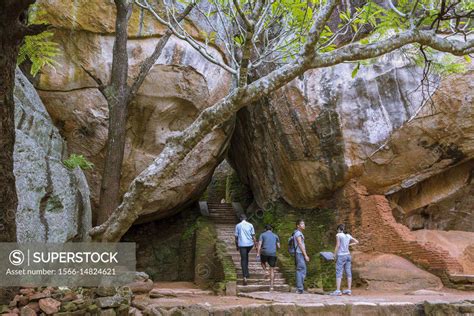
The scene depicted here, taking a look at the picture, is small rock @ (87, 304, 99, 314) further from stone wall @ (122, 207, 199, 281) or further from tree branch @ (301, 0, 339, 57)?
stone wall @ (122, 207, 199, 281)

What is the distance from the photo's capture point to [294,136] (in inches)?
523

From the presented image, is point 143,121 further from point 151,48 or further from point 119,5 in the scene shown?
point 119,5

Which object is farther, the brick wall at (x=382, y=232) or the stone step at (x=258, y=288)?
the brick wall at (x=382, y=232)

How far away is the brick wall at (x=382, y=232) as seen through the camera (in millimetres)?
11141

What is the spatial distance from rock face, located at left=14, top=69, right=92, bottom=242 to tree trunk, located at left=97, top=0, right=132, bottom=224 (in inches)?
21.9

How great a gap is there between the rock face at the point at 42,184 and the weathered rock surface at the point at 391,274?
637 centimetres

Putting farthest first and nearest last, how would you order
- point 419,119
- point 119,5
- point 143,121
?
point 143,121, point 419,119, point 119,5

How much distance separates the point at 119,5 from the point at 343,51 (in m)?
5.15

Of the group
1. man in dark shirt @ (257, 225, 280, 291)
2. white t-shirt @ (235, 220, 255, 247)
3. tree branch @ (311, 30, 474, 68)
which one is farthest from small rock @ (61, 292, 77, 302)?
man in dark shirt @ (257, 225, 280, 291)

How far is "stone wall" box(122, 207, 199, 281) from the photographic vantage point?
15539 millimetres

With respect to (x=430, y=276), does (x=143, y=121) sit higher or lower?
higher

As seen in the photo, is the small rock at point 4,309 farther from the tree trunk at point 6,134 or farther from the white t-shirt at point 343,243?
the white t-shirt at point 343,243

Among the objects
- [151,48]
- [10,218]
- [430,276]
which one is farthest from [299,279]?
[151,48]

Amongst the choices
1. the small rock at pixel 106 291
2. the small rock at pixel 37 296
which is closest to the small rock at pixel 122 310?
the small rock at pixel 106 291
